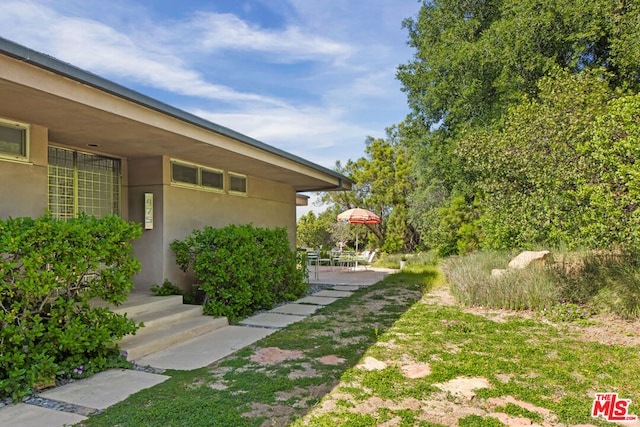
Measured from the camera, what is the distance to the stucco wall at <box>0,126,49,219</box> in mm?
4711

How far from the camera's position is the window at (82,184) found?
5.80 metres

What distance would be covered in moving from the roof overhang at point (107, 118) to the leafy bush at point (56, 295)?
120 centimetres

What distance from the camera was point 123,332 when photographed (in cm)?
420

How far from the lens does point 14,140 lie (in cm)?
478

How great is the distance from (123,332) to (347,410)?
2.59 m

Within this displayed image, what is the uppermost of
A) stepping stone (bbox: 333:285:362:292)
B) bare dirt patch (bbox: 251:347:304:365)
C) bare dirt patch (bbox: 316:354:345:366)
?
bare dirt patch (bbox: 251:347:304:365)

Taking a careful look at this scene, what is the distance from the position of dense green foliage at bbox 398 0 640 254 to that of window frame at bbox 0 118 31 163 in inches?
293

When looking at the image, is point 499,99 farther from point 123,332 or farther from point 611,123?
point 123,332

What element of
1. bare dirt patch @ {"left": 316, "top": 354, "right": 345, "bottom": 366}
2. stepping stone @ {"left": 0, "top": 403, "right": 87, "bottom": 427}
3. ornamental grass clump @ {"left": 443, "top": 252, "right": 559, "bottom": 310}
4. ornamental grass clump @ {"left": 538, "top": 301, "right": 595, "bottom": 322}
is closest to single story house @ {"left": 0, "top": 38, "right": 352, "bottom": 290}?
stepping stone @ {"left": 0, "top": 403, "right": 87, "bottom": 427}

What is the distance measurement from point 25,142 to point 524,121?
26.7 feet

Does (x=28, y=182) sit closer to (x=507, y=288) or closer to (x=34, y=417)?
(x=34, y=417)

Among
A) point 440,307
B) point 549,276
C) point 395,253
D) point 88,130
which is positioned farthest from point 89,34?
point 395,253

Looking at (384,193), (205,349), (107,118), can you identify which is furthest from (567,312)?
(384,193)

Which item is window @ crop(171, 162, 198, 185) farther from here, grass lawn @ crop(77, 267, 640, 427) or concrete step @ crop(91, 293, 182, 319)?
grass lawn @ crop(77, 267, 640, 427)
